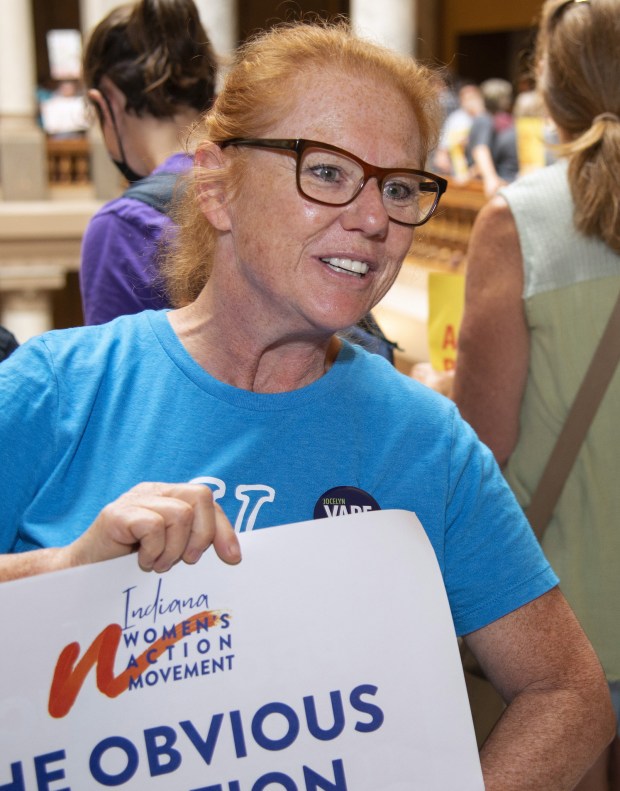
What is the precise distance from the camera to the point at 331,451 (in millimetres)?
1329

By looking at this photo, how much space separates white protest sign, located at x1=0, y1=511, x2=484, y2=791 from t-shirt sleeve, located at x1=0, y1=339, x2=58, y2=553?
194 mm

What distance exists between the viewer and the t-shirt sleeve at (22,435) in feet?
4.05

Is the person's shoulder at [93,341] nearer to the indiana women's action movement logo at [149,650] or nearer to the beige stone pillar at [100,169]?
the indiana women's action movement logo at [149,650]

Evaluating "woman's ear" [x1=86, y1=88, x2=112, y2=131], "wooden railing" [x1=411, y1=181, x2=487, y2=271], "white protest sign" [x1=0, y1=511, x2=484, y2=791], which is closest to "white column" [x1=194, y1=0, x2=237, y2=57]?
"wooden railing" [x1=411, y1=181, x2=487, y2=271]

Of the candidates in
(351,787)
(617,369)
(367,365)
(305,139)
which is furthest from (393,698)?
(617,369)

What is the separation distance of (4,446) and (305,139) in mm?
506

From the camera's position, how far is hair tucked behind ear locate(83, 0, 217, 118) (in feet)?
7.32

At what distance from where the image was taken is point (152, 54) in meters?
2.23

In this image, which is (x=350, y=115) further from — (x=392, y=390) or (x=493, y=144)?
(x=493, y=144)

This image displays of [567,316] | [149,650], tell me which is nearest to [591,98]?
[567,316]

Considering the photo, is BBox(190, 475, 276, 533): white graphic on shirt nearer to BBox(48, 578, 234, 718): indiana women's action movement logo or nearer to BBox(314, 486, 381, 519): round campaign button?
BBox(314, 486, 381, 519): round campaign button

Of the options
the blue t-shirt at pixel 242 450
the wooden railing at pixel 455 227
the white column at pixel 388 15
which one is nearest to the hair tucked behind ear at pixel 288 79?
the blue t-shirt at pixel 242 450

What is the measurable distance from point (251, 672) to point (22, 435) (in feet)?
1.27

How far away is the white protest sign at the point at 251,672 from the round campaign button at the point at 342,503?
79 millimetres
